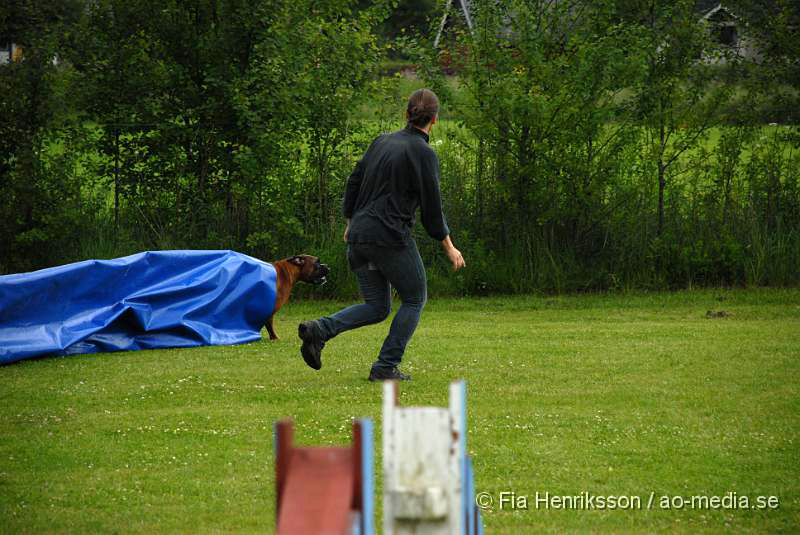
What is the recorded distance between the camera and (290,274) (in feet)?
35.5

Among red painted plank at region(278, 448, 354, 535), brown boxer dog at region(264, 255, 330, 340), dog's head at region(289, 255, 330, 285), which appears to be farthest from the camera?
dog's head at region(289, 255, 330, 285)

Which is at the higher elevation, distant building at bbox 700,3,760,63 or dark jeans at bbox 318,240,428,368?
distant building at bbox 700,3,760,63

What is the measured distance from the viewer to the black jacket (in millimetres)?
7070

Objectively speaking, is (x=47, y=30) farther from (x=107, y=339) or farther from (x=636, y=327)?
(x=636, y=327)

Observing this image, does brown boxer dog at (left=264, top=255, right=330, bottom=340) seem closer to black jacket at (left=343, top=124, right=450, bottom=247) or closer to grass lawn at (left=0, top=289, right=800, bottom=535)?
grass lawn at (left=0, top=289, right=800, bottom=535)

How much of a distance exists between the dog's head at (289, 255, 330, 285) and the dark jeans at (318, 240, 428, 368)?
11.5ft

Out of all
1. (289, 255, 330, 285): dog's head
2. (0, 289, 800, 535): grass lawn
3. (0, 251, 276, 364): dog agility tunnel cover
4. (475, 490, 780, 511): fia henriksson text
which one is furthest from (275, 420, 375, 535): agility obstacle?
(289, 255, 330, 285): dog's head

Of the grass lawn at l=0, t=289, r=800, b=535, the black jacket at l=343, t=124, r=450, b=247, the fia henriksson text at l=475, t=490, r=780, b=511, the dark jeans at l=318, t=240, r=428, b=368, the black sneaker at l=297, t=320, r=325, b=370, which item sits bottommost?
the grass lawn at l=0, t=289, r=800, b=535

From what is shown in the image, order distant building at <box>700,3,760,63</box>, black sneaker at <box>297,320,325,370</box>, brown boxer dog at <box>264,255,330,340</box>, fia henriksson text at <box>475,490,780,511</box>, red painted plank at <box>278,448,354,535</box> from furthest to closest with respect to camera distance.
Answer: distant building at <box>700,3,760,63</box>
brown boxer dog at <box>264,255,330,340</box>
black sneaker at <box>297,320,325,370</box>
fia henriksson text at <box>475,490,780,511</box>
red painted plank at <box>278,448,354,535</box>

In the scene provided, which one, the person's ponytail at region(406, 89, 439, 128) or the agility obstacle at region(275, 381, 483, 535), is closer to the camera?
the agility obstacle at region(275, 381, 483, 535)

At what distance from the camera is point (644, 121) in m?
13.4

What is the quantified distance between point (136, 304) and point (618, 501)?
614cm

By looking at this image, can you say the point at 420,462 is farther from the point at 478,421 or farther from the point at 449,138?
the point at 449,138

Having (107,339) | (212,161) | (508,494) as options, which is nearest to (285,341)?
(107,339)
